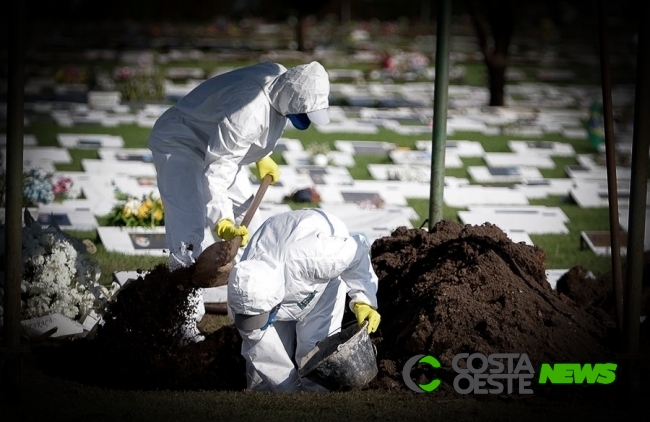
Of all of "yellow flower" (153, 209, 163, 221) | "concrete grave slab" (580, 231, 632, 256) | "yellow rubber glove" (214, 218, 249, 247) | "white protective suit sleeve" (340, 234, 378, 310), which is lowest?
"concrete grave slab" (580, 231, 632, 256)

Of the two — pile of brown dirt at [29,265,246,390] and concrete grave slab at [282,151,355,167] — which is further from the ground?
pile of brown dirt at [29,265,246,390]

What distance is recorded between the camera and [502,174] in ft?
35.9

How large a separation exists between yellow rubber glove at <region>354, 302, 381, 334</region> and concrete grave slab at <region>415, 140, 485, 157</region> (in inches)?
282

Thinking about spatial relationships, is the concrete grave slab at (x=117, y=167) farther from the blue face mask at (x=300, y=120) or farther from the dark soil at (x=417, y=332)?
the dark soil at (x=417, y=332)

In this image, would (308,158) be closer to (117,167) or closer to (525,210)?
(117,167)

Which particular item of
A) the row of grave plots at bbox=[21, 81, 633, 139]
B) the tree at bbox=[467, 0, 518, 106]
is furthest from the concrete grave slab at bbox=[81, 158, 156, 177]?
the tree at bbox=[467, 0, 518, 106]

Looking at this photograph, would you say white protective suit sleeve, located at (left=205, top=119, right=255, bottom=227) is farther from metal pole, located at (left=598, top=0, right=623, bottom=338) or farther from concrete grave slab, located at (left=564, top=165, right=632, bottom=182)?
concrete grave slab, located at (left=564, top=165, right=632, bottom=182)

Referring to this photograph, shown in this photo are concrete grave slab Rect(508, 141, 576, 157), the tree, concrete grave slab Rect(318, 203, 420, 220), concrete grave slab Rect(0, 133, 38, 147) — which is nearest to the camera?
concrete grave slab Rect(318, 203, 420, 220)

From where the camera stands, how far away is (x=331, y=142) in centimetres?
1223

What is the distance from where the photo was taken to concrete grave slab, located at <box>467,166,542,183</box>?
1068cm

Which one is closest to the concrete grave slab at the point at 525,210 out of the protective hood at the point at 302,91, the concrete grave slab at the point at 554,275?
the concrete grave slab at the point at 554,275

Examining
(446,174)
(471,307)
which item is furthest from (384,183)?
(471,307)

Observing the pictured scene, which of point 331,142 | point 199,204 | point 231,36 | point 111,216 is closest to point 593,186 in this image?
point 331,142

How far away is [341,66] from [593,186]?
11857 mm
